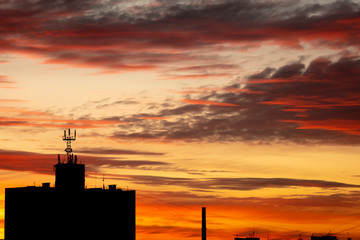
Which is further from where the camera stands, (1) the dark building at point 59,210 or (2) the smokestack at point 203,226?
(1) the dark building at point 59,210

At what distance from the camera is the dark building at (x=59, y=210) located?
553 ft

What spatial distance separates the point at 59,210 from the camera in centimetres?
17000

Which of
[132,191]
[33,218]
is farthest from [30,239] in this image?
[132,191]

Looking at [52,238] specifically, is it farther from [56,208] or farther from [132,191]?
[132,191]

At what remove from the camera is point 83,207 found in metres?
174

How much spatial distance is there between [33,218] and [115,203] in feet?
75.5

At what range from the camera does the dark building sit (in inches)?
6634

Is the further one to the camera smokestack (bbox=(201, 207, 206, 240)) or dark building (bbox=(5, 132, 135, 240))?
dark building (bbox=(5, 132, 135, 240))

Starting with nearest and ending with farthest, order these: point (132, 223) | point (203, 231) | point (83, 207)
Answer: point (203, 231)
point (83, 207)
point (132, 223)

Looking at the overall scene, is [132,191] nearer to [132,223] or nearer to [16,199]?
[132,223]

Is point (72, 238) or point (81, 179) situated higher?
point (81, 179)

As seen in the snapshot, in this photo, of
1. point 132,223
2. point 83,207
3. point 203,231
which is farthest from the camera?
point 132,223

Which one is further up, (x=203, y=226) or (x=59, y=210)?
(x=59, y=210)

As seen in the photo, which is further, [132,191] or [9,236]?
[132,191]
